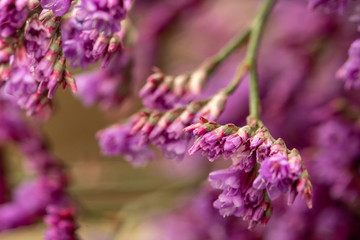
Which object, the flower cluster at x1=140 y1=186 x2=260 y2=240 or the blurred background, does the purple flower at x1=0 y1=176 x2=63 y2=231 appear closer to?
the blurred background

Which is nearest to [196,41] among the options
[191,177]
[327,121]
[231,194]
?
[191,177]

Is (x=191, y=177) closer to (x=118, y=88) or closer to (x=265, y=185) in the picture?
Answer: (x=118, y=88)

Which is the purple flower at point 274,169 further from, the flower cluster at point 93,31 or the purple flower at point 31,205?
the purple flower at point 31,205

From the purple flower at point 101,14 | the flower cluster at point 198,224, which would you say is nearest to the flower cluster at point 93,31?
the purple flower at point 101,14

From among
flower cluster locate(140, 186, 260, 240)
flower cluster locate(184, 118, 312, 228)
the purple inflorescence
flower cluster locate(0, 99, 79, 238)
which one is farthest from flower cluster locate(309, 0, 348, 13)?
flower cluster locate(0, 99, 79, 238)

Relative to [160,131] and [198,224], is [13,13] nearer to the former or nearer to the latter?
[160,131]

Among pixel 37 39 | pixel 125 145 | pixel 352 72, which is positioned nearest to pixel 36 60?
pixel 37 39
